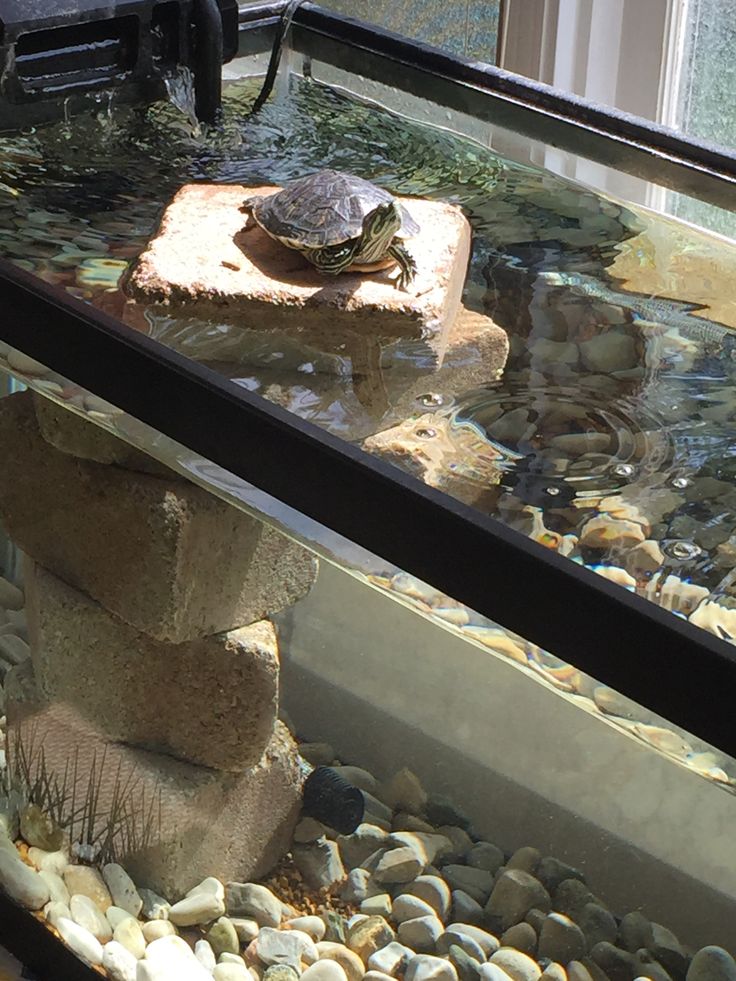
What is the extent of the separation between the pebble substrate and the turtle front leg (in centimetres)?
34

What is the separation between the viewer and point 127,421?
34.1 inches

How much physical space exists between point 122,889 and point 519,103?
85 centimetres

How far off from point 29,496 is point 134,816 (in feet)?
0.86

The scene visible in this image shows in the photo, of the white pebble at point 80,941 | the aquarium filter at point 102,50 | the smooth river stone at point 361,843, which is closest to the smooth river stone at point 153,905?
the white pebble at point 80,941

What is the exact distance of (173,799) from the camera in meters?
1.04

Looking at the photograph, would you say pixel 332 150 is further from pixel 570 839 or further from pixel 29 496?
pixel 570 839

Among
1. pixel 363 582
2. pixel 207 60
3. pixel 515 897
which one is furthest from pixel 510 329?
pixel 207 60

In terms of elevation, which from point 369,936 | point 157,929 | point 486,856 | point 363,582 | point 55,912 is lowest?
point 55,912

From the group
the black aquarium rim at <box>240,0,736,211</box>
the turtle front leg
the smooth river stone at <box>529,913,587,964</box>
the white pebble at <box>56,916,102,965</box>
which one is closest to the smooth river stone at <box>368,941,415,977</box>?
the smooth river stone at <box>529,913,587,964</box>

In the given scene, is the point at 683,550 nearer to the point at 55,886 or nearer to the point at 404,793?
the point at 404,793

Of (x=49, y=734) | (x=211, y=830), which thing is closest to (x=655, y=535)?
(x=211, y=830)

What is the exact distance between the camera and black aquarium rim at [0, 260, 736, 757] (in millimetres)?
592

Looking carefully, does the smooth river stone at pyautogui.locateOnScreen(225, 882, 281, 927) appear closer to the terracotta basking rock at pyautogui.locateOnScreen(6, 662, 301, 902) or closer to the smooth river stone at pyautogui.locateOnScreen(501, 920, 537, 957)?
the terracotta basking rock at pyautogui.locateOnScreen(6, 662, 301, 902)

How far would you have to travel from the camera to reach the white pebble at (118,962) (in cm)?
110
